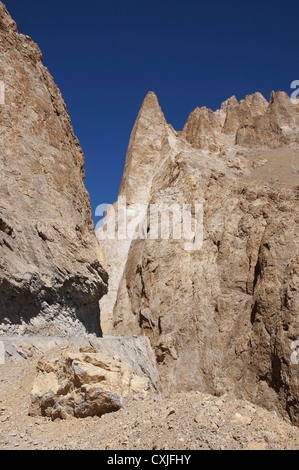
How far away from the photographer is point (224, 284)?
23031 millimetres

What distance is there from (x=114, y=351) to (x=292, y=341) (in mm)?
8763

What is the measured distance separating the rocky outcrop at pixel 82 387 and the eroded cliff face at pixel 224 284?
41.5 feet

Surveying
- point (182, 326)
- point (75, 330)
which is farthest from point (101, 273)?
point (182, 326)

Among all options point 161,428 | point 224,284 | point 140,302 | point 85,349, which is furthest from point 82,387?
point 140,302

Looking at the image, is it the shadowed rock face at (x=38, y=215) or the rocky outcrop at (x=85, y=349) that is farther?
the shadowed rock face at (x=38, y=215)

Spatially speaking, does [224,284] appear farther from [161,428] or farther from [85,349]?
[161,428]

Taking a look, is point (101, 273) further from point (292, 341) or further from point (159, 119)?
point (159, 119)

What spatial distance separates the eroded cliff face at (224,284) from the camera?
18.2 m

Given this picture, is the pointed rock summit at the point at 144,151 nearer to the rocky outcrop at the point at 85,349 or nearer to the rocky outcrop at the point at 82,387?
the rocky outcrop at the point at 85,349

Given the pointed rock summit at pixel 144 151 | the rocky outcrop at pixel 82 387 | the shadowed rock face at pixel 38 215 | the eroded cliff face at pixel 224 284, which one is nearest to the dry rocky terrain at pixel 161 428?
the rocky outcrop at pixel 82 387

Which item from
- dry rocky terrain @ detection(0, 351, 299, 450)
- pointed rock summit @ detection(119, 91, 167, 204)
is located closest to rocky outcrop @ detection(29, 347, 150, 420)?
Result: dry rocky terrain @ detection(0, 351, 299, 450)

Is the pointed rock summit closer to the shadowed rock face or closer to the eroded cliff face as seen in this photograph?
the eroded cliff face

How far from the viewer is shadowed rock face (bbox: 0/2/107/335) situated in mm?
11328

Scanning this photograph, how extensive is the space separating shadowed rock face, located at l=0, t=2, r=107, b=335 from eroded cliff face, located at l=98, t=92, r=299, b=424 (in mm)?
7894
